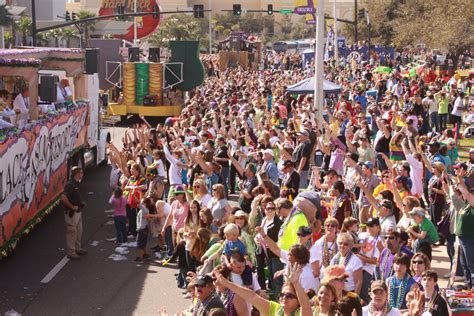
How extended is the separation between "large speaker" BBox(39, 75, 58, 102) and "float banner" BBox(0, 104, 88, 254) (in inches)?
16.9

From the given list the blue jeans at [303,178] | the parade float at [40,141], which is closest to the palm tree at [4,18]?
the parade float at [40,141]

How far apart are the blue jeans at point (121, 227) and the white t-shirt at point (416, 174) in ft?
15.6

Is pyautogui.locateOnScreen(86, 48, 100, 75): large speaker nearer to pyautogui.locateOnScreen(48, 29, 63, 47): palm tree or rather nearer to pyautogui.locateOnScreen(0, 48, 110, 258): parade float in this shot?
pyautogui.locateOnScreen(0, 48, 110, 258): parade float

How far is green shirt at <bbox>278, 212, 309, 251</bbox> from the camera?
1059cm

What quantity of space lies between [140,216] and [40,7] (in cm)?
9255

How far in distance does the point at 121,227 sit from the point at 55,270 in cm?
187

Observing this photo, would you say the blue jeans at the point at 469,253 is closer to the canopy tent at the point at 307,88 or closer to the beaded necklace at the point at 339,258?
the beaded necklace at the point at 339,258

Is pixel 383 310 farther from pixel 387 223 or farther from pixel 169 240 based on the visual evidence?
pixel 169 240

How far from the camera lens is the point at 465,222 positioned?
455 inches

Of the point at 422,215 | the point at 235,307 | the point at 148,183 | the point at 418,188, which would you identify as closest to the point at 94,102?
the point at 148,183

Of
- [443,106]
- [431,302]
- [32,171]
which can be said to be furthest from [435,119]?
[431,302]

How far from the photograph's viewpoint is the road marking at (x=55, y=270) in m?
13.7

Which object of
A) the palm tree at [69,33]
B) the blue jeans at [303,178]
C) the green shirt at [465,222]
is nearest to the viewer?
the green shirt at [465,222]

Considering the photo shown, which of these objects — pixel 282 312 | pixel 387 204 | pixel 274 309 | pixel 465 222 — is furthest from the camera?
pixel 465 222
